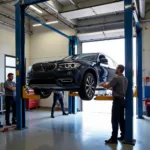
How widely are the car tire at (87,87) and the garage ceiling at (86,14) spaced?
3.37 meters

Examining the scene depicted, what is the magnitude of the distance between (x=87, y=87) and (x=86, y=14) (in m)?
4.23

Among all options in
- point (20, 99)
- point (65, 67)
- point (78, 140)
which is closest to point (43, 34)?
point (20, 99)

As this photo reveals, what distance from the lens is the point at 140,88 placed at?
725 cm

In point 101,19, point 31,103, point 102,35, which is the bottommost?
point 31,103

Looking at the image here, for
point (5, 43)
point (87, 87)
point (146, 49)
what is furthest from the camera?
point (5, 43)

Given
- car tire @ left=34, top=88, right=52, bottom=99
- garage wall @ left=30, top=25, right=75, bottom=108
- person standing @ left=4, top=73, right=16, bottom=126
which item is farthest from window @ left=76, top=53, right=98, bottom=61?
garage wall @ left=30, top=25, right=75, bottom=108

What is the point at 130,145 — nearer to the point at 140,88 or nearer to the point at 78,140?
the point at 78,140

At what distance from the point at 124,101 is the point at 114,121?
0.50m

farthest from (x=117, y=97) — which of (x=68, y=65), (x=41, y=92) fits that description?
(x=41, y=92)

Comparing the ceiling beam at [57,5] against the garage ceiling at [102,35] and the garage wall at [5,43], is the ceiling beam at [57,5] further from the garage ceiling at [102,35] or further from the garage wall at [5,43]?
the garage wall at [5,43]

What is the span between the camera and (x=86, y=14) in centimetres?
770

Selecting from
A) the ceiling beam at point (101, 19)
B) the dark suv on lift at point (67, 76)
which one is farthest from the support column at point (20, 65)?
the ceiling beam at point (101, 19)

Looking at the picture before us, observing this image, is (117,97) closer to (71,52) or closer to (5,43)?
(71,52)

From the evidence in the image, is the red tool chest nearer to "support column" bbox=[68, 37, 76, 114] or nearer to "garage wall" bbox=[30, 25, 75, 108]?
"garage wall" bbox=[30, 25, 75, 108]
